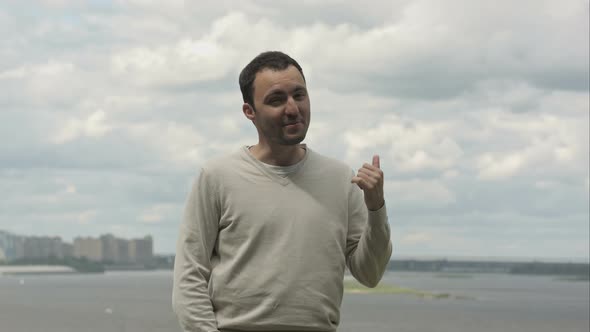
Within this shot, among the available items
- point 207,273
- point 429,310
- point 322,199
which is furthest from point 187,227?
point 429,310

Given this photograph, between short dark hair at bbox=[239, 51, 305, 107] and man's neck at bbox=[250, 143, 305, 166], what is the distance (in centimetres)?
23

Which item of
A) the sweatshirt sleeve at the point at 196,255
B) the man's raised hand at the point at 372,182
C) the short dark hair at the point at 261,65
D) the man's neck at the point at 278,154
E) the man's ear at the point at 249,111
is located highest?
the short dark hair at the point at 261,65

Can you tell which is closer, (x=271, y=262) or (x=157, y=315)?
(x=271, y=262)

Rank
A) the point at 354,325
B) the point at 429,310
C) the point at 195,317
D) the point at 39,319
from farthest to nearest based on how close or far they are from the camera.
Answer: the point at 429,310
the point at 39,319
the point at 354,325
the point at 195,317

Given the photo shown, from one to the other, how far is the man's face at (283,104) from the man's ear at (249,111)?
0.28ft

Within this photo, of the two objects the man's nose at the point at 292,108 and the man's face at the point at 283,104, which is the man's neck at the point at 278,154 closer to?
the man's face at the point at 283,104

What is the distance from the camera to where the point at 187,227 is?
543cm

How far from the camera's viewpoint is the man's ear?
5441 mm

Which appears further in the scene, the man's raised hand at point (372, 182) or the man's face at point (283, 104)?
the man's face at point (283, 104)

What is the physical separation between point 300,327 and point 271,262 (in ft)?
1.06

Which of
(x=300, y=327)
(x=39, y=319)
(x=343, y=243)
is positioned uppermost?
(x=343, y=243)

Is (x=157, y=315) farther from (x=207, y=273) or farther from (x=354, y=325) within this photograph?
(x=207, y=273)

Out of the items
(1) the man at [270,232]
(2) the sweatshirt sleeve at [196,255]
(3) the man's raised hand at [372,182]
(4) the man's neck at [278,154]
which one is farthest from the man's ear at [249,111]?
(3) the man's raised hand at [372,182]

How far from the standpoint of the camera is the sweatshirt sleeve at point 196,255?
532cm
